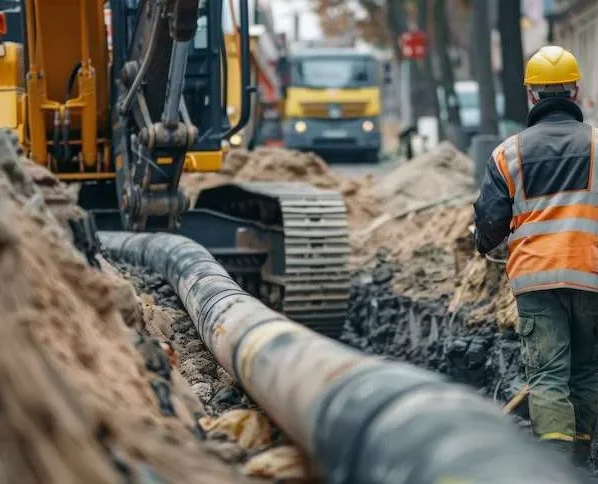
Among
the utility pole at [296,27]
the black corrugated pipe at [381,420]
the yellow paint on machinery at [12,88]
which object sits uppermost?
the utility pole at [296,27]

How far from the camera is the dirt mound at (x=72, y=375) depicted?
142 inches

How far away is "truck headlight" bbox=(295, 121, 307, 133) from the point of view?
37344mm

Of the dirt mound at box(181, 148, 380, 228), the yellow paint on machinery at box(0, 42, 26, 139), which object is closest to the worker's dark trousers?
the yellow paint on machinery at box(0, 42, 26, 139)

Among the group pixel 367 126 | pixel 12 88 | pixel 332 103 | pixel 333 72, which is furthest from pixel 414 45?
pixel 12 88

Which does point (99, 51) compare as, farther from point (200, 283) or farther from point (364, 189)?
point (364, 189)

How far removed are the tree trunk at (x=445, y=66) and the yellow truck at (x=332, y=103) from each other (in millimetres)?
1735

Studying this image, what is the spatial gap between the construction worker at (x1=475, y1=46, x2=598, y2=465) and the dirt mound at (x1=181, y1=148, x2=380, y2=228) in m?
11.4

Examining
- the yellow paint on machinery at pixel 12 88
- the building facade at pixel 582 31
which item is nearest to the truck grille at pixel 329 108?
the building facade at pixel 582 31

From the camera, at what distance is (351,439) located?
4.19 meters

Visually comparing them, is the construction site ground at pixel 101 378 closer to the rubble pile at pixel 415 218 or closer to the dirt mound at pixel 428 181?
the rubble pile at pixel 415 218

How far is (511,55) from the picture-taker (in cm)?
2491

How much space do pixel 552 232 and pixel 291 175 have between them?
529 inches

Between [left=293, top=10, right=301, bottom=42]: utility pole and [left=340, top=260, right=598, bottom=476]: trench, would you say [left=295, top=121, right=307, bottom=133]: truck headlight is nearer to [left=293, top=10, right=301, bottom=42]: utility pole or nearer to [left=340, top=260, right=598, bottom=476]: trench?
[left=340, top=260, right=598, bottom=476]: trench

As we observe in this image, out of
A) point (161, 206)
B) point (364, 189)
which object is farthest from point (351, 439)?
point (364, 189)
